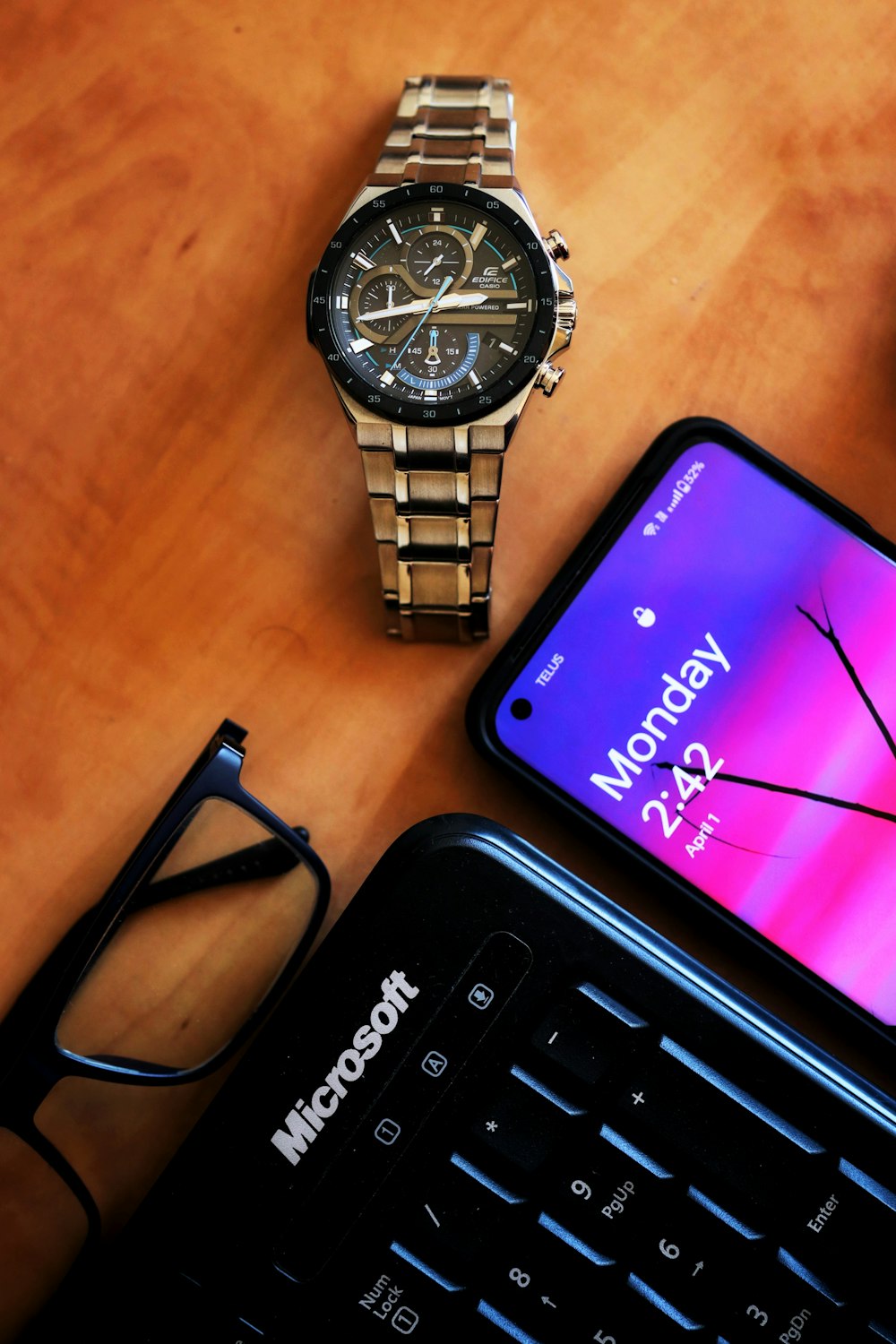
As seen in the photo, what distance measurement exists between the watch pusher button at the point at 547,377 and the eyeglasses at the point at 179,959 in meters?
0.26

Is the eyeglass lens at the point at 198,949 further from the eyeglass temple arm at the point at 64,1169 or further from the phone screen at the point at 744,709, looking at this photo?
the phone screen at the point at 744,709

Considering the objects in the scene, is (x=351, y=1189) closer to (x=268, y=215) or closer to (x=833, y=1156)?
(x=833, y=1156)

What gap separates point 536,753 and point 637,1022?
0.53ft

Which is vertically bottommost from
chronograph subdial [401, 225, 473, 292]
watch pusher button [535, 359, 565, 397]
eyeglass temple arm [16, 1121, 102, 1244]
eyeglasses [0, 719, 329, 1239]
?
eyeglass temple arm [16, 1121, 102, 1244]

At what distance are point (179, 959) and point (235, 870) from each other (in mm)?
61

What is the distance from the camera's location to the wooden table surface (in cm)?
60

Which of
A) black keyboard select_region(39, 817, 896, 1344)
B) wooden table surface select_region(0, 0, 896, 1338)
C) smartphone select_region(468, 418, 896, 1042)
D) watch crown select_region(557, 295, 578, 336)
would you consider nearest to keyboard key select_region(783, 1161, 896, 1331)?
black keyboard select_region(39, 817, 896, 1344)

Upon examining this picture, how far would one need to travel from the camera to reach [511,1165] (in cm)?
49

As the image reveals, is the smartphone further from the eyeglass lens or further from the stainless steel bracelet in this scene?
the eyeglass lens

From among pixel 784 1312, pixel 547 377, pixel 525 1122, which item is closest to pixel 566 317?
pixel 547 377

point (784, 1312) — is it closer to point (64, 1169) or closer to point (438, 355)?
point (64, 1169)

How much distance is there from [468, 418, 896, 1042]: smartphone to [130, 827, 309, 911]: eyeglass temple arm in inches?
5.7

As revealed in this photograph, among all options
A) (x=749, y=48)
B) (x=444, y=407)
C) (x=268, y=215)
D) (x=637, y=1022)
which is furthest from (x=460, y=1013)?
(x=749, y=48)

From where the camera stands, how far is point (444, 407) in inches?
21.3
